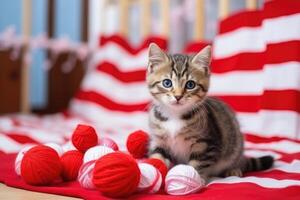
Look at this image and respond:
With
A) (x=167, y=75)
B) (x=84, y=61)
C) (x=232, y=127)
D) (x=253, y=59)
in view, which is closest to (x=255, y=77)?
(x=253, y=59)

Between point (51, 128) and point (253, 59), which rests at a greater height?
point (253, 59)

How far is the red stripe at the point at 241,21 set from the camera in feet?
5.11

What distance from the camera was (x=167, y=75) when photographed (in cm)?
97

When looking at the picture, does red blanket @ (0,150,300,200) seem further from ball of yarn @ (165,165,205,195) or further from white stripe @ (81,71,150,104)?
white stripe @ (81,71,150,104)

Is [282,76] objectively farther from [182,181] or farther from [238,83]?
[182,181]

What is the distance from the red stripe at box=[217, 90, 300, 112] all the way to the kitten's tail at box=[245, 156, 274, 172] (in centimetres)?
32

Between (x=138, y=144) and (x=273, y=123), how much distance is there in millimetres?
539

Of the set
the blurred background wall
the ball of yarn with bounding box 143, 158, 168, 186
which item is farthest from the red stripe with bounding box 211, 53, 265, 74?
the ball of yarn with bounding box 143, 158, 168, 186

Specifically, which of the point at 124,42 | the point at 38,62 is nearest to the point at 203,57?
the point at 124,42

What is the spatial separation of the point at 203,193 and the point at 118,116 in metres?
1.20

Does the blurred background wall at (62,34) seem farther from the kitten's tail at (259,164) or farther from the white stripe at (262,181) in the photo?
the white stripe at (262,181)

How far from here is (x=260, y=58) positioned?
1.54 metres

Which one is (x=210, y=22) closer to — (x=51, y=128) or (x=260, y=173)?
(x=51, y=128)

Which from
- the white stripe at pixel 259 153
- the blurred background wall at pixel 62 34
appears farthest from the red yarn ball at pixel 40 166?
the blurred background wall at pixel 62 34
